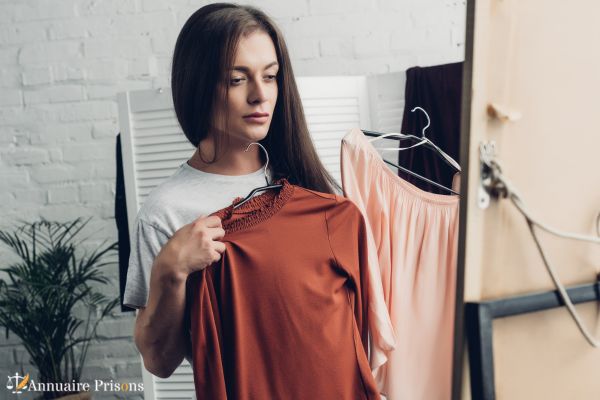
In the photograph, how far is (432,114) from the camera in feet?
6.84

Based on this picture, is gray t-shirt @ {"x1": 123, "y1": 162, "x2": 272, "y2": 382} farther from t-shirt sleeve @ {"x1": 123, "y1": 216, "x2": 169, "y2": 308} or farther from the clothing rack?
the clothing rack

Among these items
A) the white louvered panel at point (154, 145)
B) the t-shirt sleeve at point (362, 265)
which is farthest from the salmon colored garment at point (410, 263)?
the white louvered panel at point (154, 145)

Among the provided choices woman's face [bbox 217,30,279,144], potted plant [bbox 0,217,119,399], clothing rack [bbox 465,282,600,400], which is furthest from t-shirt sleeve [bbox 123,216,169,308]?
potted plant [bbox 0,217,119,399]

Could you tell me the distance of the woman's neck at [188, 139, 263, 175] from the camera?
3.71 ft

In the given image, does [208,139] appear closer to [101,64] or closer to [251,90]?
[251,90]

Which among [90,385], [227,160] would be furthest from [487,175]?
[90,385]

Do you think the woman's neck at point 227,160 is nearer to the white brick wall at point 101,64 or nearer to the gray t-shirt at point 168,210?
the gray t-shirt at point 168,210

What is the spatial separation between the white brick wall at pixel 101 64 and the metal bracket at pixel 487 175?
205 cm

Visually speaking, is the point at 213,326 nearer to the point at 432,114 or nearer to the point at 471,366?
the point at 471,366

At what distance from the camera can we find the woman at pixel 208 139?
100 centimetres

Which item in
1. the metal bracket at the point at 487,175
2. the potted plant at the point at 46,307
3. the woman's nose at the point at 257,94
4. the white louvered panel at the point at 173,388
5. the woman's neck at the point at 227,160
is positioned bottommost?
the white louvered panel at the point at 173,388

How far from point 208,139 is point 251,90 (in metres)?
0.13

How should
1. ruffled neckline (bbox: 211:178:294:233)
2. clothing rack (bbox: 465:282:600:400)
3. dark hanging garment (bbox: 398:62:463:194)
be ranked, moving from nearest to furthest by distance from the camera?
clothing rack (bbox: 465:282:600:400), ruffled neckline (bbox: 211:178:294:233), dark hanging garment (bbox: 398:62:463:194)

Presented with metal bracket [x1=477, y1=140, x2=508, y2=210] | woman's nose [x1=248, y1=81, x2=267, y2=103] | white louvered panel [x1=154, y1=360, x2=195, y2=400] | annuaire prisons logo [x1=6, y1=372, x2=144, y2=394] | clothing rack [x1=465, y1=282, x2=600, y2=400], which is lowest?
annuaire prisons logo [x1=6, y1=372, x2=144, y2=394]
